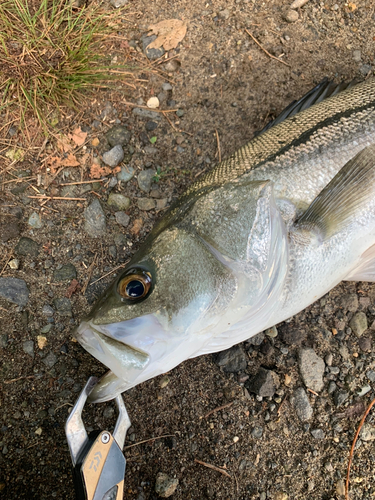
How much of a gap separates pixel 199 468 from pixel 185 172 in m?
2.05

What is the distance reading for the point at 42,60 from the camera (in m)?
2.89

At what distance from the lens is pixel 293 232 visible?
2027mm

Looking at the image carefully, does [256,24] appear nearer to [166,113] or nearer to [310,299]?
[166,113]

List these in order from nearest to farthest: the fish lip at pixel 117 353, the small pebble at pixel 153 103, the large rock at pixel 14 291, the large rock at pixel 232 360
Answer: the fish lip at pixel 117 353, the large rock at pixel 232 360, the large rock at pixel 14 291, the small pebble at pixel 153 103

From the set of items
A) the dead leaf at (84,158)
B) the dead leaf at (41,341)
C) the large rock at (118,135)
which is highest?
the large rock at (118,135)

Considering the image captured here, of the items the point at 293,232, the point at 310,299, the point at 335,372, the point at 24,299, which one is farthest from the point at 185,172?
the point at 335,372

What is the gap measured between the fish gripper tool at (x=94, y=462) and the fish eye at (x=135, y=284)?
0.81m

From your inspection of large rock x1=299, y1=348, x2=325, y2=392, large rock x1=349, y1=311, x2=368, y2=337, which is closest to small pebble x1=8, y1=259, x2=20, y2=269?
large rock x1=299, y1=348, x2=325, y2=392

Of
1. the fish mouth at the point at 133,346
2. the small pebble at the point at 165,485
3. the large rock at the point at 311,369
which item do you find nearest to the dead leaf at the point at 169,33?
the fish mouth at the point at 133,346

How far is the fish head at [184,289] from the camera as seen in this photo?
175 centimetres

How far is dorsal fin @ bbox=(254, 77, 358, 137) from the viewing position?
2668 mm

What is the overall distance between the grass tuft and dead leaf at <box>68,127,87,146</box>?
22 cm

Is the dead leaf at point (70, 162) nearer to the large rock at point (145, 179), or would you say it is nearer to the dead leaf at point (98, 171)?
the dead leaf at point (98, 171)

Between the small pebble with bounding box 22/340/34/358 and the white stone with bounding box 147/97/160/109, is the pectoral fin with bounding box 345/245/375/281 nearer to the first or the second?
the white stone with bounding box 147/97/160/109
